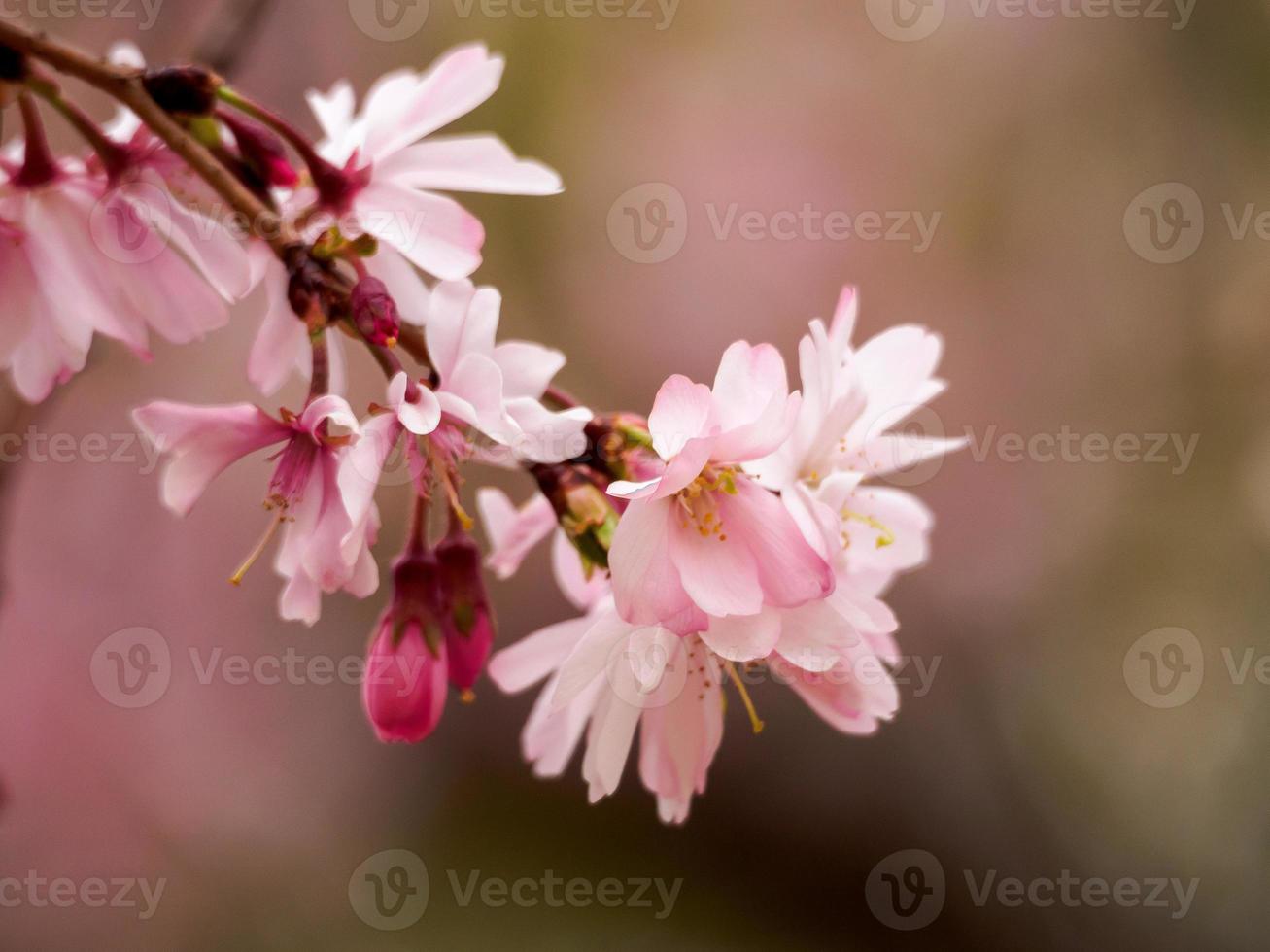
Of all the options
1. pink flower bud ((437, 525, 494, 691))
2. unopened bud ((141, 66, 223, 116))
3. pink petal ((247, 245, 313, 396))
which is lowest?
pink flower bud ((437, 525, 494, 691))

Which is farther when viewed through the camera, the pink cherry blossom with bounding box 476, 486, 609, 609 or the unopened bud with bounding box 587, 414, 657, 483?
the pink cherry blossom with bounding box 476, 486, 609, 609

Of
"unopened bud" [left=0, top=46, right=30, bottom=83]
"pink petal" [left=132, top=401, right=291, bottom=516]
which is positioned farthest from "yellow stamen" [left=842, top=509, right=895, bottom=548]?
"unopened bud" [left=0, top=46, right=30, bottom=83]

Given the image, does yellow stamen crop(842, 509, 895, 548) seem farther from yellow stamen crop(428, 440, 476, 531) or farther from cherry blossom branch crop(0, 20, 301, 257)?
cherry blossom branch crop(0, 20, 301, 257)

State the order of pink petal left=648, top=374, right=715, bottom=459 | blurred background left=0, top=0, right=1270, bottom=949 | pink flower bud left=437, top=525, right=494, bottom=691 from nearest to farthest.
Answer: pink petal left=648, top=374, right=715, bottom=459, pink flower bud left=437, top=525, right=494, bottom=691, blurred background left=0, top=0, right=1270, bottom=949

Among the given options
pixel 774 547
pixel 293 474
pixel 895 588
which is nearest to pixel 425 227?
pixel 293 474

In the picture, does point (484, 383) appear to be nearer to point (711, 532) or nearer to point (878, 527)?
point (711, 532)

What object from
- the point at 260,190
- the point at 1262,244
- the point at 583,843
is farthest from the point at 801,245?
the point at 260,190

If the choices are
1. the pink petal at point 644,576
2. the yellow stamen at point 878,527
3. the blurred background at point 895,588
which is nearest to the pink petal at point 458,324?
the pink petal at point 644,576
